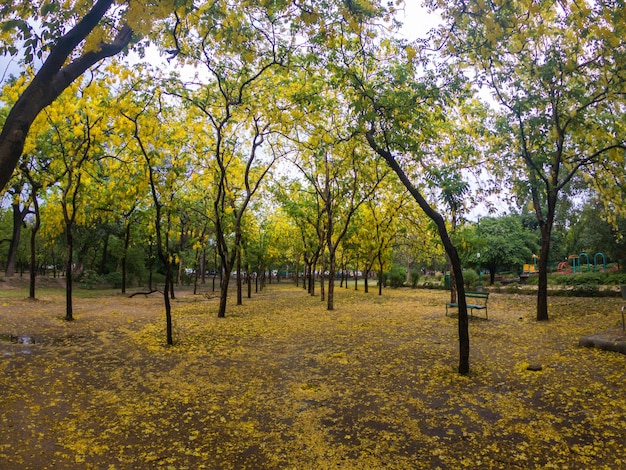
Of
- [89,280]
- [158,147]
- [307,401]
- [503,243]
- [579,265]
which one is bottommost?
[307,401]

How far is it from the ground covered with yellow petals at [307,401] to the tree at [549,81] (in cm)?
385

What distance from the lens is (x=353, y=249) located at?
76.0ft

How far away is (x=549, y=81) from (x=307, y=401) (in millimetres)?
7357

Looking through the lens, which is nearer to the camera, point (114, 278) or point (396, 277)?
point (114, 278)

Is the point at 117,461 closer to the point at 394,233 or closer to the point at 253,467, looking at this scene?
the point at 253,467

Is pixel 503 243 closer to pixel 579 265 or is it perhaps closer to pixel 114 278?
pixel 579 265

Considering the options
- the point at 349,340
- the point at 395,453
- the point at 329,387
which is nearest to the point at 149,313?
the point at 349,340

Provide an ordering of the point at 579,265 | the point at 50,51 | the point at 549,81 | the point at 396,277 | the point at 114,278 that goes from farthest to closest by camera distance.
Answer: the point at 396,277
the point at 579,265
the point at 114,278
the point at 549,81
the point at 50,51

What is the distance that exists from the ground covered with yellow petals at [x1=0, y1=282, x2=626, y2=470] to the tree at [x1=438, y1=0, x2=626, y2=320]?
12.6 feet

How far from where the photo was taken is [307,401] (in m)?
4.73

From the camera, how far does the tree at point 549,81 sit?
4.30m

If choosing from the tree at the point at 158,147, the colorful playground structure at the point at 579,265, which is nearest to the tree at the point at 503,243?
the colorful playground structure at the point at 579,265

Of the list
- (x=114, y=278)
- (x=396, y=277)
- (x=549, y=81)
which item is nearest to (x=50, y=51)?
(x=549, y=81)

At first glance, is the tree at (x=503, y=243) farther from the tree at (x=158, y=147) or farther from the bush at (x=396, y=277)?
the tree at (x=158, y=147)
